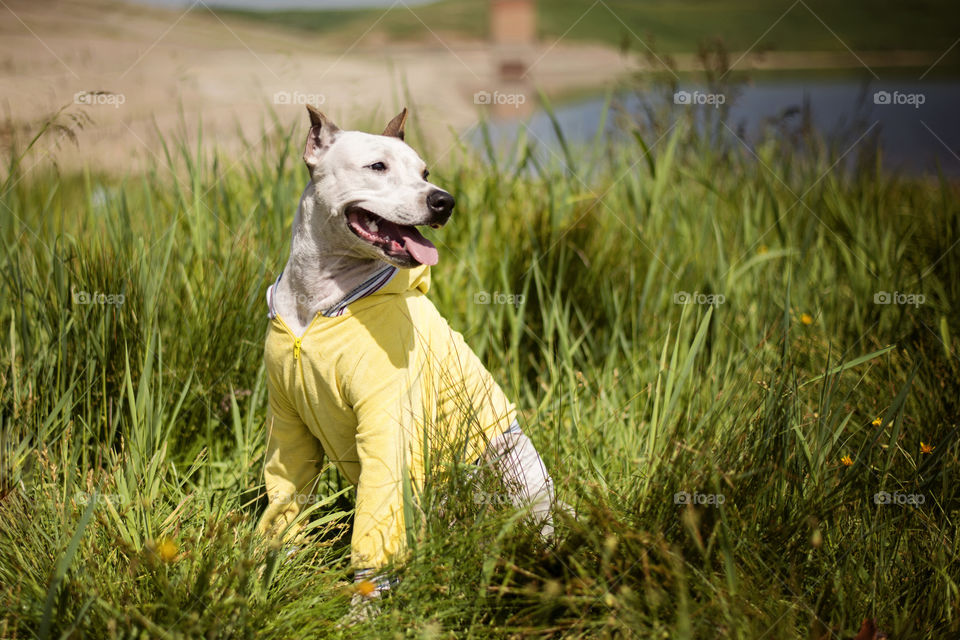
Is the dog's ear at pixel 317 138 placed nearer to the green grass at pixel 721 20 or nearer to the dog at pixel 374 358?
the dog at pixel 374 358

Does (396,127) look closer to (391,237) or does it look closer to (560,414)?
(391,237)

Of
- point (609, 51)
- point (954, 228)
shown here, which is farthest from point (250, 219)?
point (609, 51)

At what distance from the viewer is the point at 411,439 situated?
84.7 inches

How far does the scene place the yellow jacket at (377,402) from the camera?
2090 millimetres

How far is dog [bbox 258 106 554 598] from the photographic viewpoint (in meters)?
2.09

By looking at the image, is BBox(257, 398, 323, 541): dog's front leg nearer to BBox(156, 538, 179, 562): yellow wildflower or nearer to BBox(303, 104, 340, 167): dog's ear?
BBox(156, 538, 179, 562): yellow wildflower

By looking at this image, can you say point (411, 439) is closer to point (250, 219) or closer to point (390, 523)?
point (390, 523)

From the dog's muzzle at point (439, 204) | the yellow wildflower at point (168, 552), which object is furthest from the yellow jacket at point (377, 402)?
the yellow wildflower at point (168, 552)

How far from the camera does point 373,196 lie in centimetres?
212

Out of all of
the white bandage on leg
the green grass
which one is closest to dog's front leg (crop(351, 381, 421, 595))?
the white bandage on leg

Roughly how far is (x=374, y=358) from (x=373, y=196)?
47cm

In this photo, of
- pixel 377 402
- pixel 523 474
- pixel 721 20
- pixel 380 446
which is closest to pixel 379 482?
pixel 380 446

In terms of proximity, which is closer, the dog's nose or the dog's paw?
the dog's paw

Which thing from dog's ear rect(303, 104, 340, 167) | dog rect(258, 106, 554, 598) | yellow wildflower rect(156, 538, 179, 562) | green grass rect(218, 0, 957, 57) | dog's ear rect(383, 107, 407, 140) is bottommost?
yellow wildflower rect(156, 538, 179, 562)
